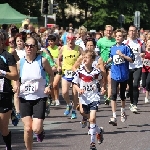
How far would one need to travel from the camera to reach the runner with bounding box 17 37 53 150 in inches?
374

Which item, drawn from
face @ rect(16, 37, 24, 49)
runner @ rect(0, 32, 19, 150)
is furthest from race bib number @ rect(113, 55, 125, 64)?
runner @ rect(0, 32, 19, 150)

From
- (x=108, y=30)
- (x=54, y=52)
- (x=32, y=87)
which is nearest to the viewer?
(x=32, y=87)

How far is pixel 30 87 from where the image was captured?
9656mm

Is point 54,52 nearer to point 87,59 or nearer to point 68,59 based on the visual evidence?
point 68,59

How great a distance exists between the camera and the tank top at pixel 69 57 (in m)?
14.8

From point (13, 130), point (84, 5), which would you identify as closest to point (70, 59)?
Answer: point (13, 130)

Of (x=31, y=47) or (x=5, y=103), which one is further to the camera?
(x=31, y=47)

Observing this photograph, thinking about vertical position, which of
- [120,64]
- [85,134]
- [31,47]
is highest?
[31,47]

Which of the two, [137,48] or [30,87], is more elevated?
[30,87]

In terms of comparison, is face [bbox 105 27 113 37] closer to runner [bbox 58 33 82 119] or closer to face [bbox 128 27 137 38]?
face [bbox 128 27 137 38]

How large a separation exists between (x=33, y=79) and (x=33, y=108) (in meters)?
0.42

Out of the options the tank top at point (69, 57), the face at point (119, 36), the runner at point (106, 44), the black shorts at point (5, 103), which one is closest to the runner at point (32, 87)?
the black shorts at point (5, 103)

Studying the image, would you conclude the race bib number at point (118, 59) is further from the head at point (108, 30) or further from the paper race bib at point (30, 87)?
the paper race bib at point (30, 87)

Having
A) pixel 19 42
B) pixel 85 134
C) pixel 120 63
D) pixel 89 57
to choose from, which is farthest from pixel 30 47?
pixel 19 42
